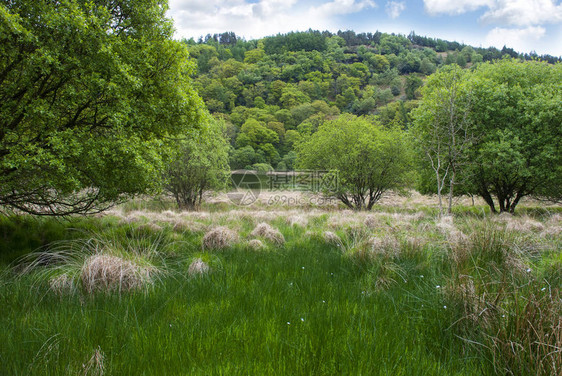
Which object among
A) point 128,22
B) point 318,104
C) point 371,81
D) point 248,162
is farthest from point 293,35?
point 128,22

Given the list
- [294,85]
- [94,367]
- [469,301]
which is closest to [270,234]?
[469,301]

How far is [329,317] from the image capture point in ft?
8.77

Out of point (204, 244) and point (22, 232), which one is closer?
point (204, 244)

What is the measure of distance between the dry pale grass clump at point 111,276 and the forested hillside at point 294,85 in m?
58.9

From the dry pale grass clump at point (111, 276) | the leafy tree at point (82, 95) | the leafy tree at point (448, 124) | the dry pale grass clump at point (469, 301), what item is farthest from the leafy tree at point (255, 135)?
the dry pale grass clump at point (469, 301)

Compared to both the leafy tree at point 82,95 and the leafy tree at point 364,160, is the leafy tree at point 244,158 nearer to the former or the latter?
the leafy tree at point 364,160

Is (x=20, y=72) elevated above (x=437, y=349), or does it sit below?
above

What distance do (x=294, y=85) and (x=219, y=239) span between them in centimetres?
12791

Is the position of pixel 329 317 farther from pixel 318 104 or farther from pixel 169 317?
pixel 318 104

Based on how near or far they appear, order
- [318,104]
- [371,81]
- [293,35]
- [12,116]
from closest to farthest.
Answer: [12,116]
[318,104]
[371,81]
[293,35]

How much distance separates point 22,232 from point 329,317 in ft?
29.5

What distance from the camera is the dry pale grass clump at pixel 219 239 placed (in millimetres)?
6530

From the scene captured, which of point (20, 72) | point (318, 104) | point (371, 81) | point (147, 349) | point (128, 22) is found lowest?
point (147, 349)

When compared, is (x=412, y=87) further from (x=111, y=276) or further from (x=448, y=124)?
(x=111, y=276)
